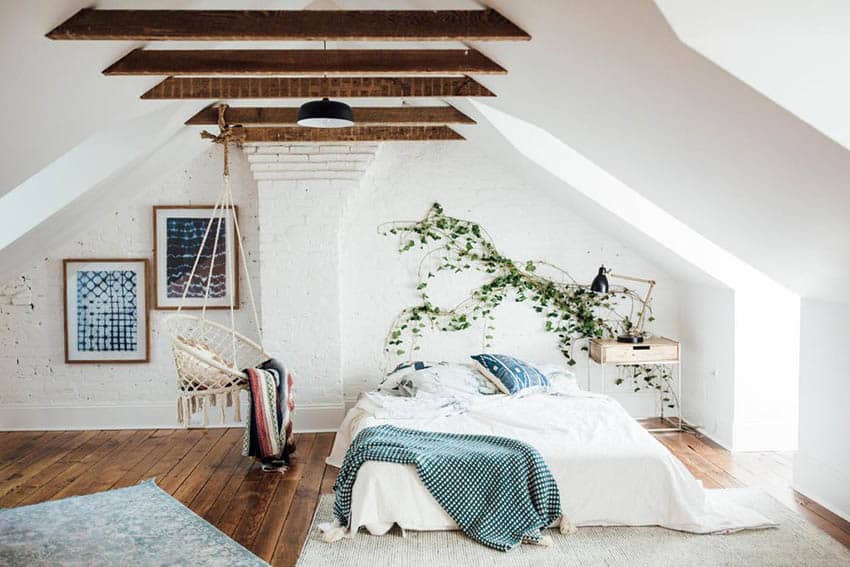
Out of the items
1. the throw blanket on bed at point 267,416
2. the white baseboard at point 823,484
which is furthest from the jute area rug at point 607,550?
the throw blanket on bed at point 267,416

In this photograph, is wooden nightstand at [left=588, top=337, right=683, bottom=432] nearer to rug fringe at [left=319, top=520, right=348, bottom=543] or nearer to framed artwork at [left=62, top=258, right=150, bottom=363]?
rug fringe at [left=319, top=520, right=348, bottom=543]

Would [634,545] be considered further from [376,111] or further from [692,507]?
[376,111]

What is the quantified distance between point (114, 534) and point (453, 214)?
3413 mm

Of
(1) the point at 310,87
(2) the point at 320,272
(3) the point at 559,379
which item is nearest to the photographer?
(1) the point at 310,87

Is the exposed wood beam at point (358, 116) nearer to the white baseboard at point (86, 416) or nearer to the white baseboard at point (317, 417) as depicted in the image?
the white baseboard at point (317, 417)

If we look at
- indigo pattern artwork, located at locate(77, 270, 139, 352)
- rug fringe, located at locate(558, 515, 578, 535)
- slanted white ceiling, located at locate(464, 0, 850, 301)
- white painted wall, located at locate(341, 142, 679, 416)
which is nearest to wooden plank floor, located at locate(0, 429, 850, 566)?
indigo pattern artwork, located at locate(77, 270, 139, 352)

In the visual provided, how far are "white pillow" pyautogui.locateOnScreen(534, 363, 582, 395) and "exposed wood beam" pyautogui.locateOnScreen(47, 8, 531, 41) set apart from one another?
2.81 m

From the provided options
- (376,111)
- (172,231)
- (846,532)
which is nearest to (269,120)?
(376,111)

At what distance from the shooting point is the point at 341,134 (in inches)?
203

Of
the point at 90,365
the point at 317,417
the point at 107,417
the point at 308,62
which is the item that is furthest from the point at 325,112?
the point at 107,417

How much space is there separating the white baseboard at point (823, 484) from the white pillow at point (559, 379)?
1409mm

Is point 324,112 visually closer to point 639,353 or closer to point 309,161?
point 309,161

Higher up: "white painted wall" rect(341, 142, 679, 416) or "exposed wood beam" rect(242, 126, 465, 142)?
"exposed wood beam" rect(242, 126, 465, 142)

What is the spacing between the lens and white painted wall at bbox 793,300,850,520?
3906 mm
